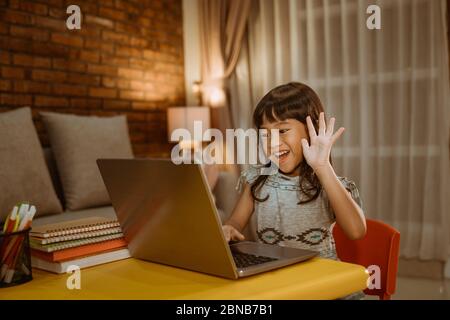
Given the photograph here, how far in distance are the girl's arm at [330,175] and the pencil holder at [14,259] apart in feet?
1.85

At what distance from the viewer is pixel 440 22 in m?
2.82

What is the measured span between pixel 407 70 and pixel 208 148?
5.50ft

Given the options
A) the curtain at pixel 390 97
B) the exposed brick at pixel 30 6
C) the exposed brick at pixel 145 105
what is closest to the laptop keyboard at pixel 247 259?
the curtain at pixel 390 97

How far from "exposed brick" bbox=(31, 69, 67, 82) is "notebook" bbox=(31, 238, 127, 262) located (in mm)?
2308

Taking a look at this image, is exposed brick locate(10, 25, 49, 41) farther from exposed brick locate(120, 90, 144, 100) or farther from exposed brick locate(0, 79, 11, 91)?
exposed brick locate(120, 90, 144, 100)

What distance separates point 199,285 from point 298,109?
0.59 m

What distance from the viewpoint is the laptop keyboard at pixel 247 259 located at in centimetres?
87

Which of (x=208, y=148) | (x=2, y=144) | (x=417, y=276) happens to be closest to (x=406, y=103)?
(x=417, y=276)

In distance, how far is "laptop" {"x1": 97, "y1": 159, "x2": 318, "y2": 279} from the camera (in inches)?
30.7

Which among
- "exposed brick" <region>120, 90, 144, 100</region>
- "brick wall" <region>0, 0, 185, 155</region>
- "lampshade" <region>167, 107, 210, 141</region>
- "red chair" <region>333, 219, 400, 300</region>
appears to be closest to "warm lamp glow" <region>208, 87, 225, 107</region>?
"lampshade" <region>167, 107, 210, 141</region>

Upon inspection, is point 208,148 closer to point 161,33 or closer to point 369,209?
point 161,33

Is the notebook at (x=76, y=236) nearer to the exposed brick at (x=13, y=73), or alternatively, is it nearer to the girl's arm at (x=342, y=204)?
the girl's arm at (x=342, y=204)

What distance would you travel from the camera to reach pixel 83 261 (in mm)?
991
